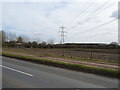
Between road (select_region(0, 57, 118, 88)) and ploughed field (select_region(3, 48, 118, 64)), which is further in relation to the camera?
ploughed field (select_region(3, 48, 118, 64))

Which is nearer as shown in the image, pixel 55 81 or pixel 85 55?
pixel 55 81

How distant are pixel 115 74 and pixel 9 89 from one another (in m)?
6.38

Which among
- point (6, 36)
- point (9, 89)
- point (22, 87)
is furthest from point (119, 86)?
point (6, 36)

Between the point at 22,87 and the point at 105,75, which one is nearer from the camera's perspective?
the point at 22,87

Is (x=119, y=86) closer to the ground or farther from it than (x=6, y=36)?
closer to the ground

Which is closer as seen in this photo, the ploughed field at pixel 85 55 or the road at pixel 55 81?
the road at pixel 55 81

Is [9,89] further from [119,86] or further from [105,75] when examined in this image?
[105,75]

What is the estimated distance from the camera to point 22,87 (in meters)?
7.57

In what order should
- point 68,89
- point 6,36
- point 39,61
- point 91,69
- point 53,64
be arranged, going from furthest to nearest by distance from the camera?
point 6,36 → point 39,61 → point 53,64 → point 91,69 → point 68,89

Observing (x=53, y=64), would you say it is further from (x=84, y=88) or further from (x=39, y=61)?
(x=84, y=88)

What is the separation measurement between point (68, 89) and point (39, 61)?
11.2 metres

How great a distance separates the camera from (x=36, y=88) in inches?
292

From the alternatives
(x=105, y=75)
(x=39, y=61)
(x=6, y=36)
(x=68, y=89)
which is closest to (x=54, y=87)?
(x=68, y=89)

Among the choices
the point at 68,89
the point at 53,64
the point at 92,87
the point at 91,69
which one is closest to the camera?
the point at 68,89
